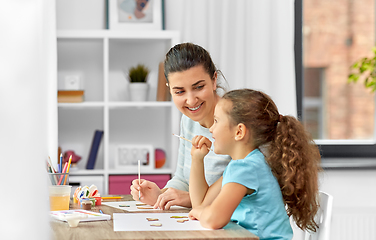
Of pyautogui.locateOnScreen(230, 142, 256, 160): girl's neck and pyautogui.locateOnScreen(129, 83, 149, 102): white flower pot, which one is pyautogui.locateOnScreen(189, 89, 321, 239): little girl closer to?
pyautogui.locateOnScreen(230, 142, 256, 160): girl's neck

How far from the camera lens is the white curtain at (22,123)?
518mm

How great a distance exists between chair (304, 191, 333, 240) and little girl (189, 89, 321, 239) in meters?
0.02

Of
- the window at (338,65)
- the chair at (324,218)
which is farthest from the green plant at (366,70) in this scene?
the chair at (324,218)

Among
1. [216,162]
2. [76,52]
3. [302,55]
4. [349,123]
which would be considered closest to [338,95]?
[349,123]

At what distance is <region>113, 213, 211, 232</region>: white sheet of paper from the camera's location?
107cm

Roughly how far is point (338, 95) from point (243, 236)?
248 centimetres

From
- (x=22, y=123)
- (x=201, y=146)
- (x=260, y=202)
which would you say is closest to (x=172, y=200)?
(x=201, y=146)

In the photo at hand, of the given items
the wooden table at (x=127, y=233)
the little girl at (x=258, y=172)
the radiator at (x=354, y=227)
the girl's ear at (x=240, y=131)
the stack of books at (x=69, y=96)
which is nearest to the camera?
the wooden table at (x=127, y=233)

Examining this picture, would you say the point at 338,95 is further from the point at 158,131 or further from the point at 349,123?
the point at 158,131

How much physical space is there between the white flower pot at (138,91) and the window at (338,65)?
110cm

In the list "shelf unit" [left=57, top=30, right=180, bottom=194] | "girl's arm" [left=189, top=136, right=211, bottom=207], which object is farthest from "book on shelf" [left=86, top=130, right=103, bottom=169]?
"girl's arm" [left=189, top=136, right=211, bottom=207]

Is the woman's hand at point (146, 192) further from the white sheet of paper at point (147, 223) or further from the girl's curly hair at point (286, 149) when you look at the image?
the girl's curly hair at point (286, 149)

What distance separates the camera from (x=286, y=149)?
1242 mm

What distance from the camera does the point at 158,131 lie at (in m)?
2.83
